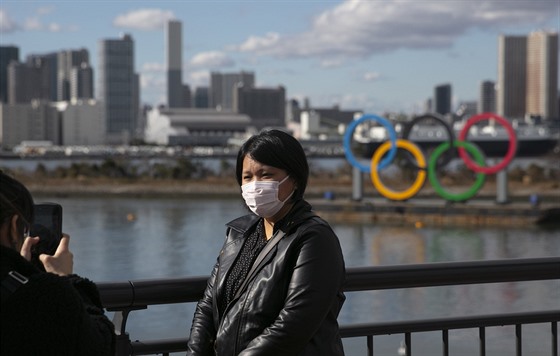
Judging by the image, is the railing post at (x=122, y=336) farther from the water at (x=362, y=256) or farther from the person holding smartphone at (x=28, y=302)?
the water at (x=362, y=256)

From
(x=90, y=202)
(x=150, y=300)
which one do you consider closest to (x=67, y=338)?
(x=150, y=300)

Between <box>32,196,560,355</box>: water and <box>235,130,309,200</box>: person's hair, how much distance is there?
6.09 feet

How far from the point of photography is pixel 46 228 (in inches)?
94.3

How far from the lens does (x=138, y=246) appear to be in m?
35.5

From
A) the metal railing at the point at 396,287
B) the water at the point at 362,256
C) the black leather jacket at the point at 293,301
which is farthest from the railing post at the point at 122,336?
the water at the point at 362,256

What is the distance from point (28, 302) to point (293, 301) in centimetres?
105

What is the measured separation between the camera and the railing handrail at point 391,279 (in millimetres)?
3215

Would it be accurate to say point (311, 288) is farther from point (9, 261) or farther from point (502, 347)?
point (502, 347)

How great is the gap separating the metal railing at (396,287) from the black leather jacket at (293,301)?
1.16 ft

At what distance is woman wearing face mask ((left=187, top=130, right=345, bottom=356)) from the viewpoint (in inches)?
112

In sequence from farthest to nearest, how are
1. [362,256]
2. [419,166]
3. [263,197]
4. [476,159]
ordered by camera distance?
[476,159] < [419,166] < [362,256] < [263,197]

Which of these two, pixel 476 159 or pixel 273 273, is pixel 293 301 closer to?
pixel 273 273

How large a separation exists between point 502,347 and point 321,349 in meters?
7.30

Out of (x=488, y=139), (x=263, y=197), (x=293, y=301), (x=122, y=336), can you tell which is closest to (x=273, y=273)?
(x=293, y=301)
